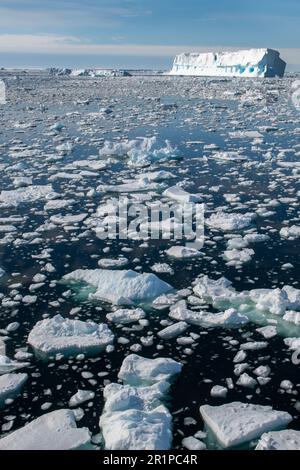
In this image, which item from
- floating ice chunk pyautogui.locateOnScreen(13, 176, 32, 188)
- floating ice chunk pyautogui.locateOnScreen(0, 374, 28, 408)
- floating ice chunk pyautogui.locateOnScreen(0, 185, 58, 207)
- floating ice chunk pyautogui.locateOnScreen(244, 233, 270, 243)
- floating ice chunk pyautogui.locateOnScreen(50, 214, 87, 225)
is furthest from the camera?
floating ice chunk pyautogui.locateOnScreen(13, 176, 32, 188)

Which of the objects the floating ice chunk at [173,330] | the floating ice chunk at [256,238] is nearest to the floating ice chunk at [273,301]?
the floating ice chunk at [173,330]

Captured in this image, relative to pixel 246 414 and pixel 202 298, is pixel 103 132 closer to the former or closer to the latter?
pixel 202 298

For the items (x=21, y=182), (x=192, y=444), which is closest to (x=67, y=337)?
(x=192, y=444)

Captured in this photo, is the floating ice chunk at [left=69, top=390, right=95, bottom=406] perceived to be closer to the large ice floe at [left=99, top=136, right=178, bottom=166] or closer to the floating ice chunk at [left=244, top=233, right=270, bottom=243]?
the floating ice chunk at [left=244, top=233, right=270, bottom=243]

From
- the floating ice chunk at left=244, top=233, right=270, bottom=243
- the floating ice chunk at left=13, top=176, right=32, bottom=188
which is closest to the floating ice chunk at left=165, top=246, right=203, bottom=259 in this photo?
the floating ice chunk at left=244, top=233, right=270, bottom=243

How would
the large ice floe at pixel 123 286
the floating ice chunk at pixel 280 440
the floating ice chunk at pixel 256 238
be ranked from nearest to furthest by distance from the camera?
the floating ice chunk at pixel 280 440 → the large ice floe at pixel 123 286 → the floating ice chunk at pixel 256 238

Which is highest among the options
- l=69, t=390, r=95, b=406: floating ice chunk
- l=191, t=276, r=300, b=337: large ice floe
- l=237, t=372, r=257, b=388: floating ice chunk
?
l=191, t=276, r=300, b=337: large ice floe

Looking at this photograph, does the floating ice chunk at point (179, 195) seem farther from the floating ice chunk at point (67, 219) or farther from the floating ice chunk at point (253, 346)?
the floating ice chunk at point (253, 346)

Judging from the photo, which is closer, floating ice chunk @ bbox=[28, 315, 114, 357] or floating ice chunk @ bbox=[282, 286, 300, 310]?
floating ice chunk @ bbox=[28, 315, 114, 357]
